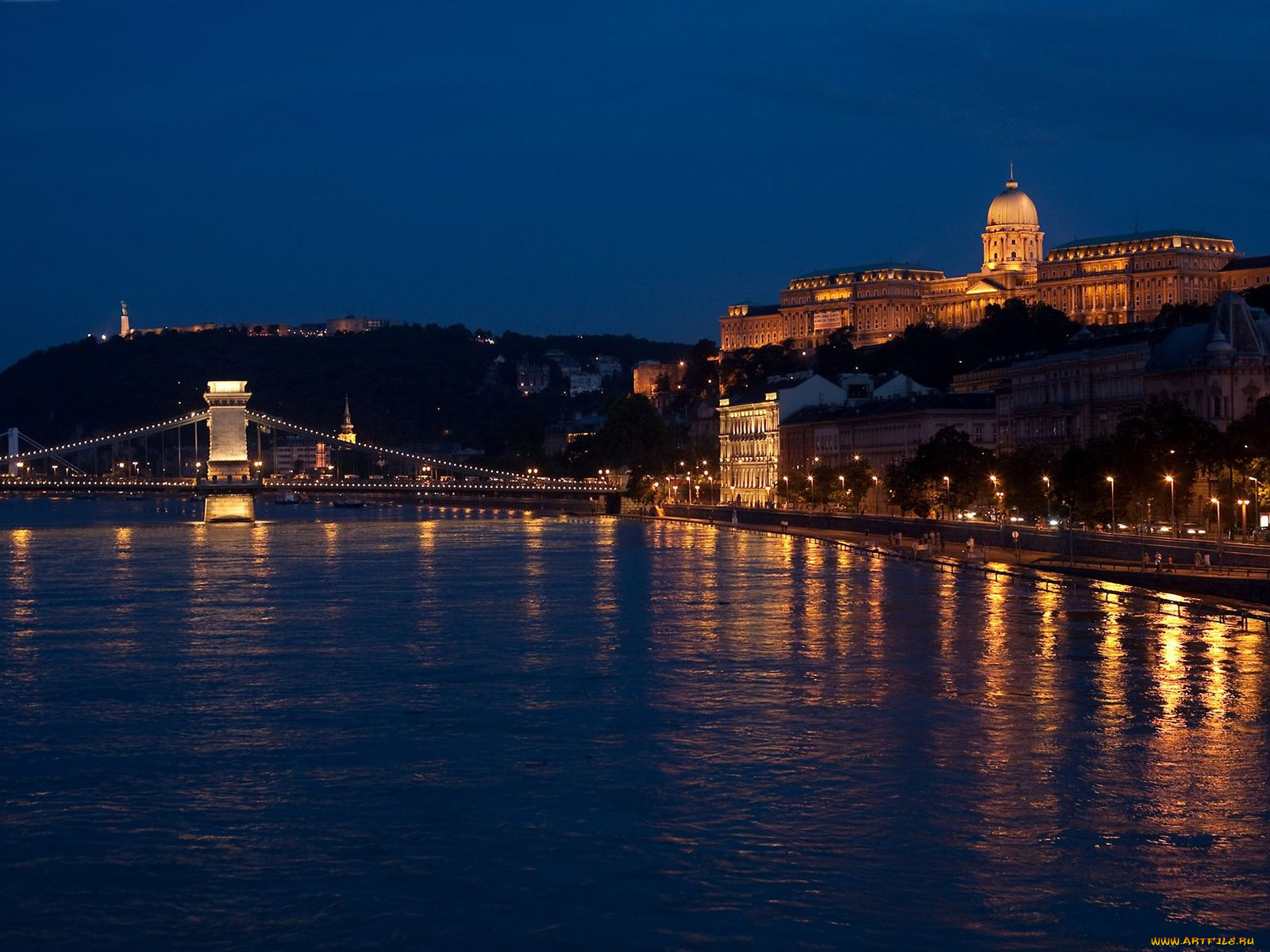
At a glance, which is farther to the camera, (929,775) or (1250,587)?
(1250,587)

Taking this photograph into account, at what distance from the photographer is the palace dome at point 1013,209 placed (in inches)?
5566

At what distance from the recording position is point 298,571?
5278 centimetres

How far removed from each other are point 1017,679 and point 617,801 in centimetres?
989

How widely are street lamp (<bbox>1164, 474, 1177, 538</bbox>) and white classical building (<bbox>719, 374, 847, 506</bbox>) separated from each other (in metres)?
45.9

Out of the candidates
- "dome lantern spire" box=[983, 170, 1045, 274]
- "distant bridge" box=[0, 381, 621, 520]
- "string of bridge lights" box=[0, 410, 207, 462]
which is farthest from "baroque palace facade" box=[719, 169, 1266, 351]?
"string of bridge lights" box=[0, 410, 207, 462]

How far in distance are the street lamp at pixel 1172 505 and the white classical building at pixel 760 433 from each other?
151 ft

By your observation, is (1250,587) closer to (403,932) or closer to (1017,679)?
(1017,679)

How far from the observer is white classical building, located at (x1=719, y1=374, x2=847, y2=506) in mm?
99688

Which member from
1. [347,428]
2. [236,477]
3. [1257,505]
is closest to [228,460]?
[236,477]

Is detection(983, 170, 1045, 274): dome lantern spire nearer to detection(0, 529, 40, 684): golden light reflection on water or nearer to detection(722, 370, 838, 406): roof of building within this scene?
detection(722, 370, 838, 406): roof of building

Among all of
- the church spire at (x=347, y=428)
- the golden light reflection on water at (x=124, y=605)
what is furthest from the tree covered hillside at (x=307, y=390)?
the golden light reflection on water at (x=124, y=605)

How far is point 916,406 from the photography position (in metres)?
83.1

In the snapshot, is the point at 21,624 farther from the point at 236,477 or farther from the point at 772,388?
the point at 772,388

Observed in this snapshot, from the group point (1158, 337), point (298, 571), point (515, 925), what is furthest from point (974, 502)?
point (515, 925)
